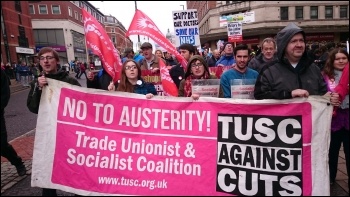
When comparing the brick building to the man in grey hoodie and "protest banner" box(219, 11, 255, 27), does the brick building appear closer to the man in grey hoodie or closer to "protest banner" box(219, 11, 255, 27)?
"protest banner" box(219, 11, 255, 27)

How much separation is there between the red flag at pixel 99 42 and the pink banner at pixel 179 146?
0.86 metres

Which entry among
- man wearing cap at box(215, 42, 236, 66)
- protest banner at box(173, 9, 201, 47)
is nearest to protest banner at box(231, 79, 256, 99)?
man wearing cap at box(215, 42, 236, 66)

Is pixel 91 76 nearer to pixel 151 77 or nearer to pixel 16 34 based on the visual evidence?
pixel 151 77

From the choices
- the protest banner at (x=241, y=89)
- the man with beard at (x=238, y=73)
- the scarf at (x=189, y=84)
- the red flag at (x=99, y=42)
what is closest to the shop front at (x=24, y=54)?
the red flag at (x=99, y=42)

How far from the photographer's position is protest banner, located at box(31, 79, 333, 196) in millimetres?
3027

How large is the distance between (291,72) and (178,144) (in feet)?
4.87

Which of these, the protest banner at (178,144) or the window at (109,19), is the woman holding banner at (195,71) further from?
the window at (109,19)

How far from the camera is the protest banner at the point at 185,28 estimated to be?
25.7 feet

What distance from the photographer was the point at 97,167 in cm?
329

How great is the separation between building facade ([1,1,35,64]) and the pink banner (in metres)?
32.2

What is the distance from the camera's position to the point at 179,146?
3238 mm

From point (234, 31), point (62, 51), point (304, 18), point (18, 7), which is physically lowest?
point (234, 31)

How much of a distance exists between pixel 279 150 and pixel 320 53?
576cm

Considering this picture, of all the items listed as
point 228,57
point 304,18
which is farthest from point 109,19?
point 228,57
